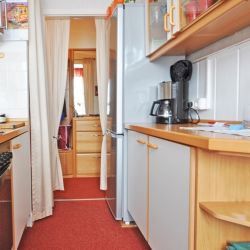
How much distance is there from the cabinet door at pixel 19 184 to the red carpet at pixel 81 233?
25 centimetres

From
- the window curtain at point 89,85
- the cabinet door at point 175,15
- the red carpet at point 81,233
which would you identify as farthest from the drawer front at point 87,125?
the cabinet door at point 175,15

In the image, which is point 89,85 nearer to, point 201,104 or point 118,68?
point 118,68

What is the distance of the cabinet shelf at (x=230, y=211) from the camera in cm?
104

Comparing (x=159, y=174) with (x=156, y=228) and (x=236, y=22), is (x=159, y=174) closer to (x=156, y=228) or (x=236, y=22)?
(x=156, y=228)

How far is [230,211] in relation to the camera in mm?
1090

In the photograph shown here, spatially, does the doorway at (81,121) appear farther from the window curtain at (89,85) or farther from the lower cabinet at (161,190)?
the lower cabinet at (161,190)

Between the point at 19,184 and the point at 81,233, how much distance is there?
737 millimetres

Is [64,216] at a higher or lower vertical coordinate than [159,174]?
lower

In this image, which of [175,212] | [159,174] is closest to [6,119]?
[159,174]

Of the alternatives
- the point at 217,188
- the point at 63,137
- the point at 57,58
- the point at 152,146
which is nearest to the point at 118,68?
the point at 152,146

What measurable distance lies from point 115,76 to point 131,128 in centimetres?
58

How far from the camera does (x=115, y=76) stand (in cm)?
260

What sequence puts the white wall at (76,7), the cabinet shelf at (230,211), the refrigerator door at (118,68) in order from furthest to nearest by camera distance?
the white wall at (76,7) → the refrigerator door at (118,68) → the cabinet shelf at (230,211)

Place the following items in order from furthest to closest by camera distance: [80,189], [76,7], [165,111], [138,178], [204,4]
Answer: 1. [80,189]
2. [76,7]
3. [165,111]
4. [138,178]
5. [204,4]
